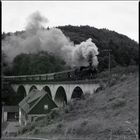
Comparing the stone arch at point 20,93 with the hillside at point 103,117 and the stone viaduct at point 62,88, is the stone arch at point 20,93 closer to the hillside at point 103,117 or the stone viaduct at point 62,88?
the stone viaduct at point 62,88

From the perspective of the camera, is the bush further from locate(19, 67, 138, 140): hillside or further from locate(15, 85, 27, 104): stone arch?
locate(15, 85, 27, 104): stone arch

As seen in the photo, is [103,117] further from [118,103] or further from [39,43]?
[39,43]

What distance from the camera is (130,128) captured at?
1630 centimetres

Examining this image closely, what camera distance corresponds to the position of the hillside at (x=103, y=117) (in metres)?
16.8

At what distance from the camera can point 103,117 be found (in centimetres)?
2092

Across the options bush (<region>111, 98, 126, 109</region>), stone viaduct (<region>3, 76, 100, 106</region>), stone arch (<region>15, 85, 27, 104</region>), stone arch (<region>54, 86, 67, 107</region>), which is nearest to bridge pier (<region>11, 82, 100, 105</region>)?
stone viaduct (<region>3, 76, 100, 106</region>)

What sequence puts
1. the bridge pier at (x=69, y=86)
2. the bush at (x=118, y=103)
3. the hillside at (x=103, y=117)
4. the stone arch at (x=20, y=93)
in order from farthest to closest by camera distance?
the stone arch at (x=20, y=93) < the bridge pier at (x=69, y=86) < the bush at (x=118, y=103) < the hillside at (x=103, y=117)

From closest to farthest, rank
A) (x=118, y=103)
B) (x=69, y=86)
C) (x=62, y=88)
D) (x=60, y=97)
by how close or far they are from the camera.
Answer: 1. (x=118, y=103)
2. (x=69, y=86)
3. (x=62, y=88)
4. (x=60, y=97)

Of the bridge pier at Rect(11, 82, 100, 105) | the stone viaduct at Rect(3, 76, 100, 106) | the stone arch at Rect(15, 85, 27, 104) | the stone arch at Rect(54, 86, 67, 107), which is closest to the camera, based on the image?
the bridge pier at Rect(11, 82, 100, 105)

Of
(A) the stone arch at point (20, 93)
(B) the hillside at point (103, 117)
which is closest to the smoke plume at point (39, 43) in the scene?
(A) the stone arch at point (20, 93)

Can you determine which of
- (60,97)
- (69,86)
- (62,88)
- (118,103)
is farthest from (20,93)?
(118,103)

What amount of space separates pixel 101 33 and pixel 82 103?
73.4 m

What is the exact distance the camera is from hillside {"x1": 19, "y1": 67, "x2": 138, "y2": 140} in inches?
661

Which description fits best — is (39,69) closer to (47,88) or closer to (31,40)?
(31,40)
